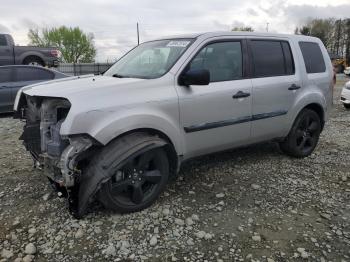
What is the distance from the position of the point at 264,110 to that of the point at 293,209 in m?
1.41

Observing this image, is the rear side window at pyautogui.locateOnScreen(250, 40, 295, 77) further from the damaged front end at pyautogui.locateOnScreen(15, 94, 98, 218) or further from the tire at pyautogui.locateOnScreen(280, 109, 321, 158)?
the damaged front end at pyautogui.locateOnScreen(15, 94, 98, 218)

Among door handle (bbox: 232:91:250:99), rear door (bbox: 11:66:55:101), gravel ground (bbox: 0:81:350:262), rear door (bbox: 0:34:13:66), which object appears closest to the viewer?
gravel ground (bbox: 0:81:350:262)

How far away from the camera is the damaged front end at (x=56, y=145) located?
352cm

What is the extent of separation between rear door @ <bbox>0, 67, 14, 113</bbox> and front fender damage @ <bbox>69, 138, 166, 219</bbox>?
6507 mm

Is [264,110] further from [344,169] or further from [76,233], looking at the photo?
[76,233]

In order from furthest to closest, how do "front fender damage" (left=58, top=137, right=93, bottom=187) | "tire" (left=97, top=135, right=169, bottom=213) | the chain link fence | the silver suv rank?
the chain link fence, "tire" (left=97, top=135, right=169, bottom=213), the silver suv, "front fender damage" (left=58, top=137, right=93, bottom=187)

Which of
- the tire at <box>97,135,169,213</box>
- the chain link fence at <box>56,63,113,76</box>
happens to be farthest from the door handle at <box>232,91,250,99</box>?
the chain link fence at <box>56,63,113,76</box>

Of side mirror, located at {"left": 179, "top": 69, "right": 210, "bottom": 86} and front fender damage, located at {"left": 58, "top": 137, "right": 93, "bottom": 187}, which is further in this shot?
side mirror, located at {"left": 179, "top": 69, "right": 210, "bottom": 86}

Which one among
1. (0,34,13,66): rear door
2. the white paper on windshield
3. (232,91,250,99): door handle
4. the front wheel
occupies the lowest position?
the front wheel

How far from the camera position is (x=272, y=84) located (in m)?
5.07

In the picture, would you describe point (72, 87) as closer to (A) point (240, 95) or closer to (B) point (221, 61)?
(B) point (221, 61)

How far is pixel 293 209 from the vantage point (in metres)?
4.12

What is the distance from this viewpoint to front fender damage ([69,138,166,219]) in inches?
141

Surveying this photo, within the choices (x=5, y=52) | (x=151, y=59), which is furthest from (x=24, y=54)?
(x=151, y=59)
